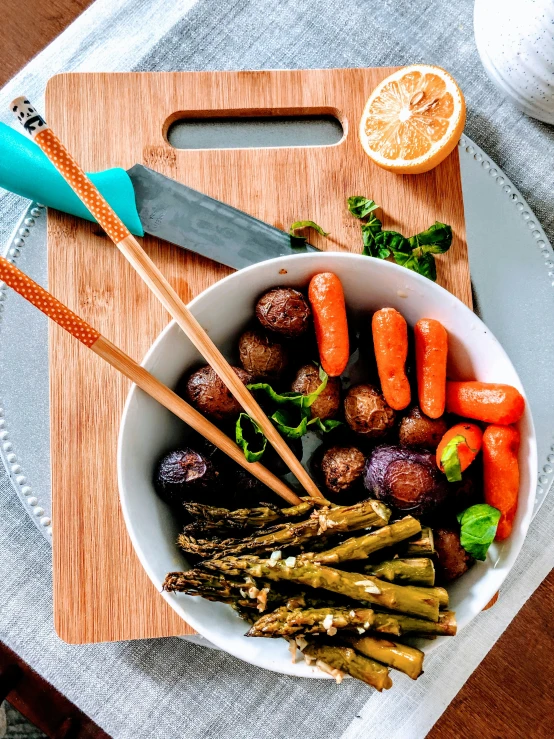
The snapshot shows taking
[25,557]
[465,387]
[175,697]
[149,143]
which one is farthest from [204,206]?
[175,697]

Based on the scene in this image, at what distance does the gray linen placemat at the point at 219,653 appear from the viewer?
1742 millimetres

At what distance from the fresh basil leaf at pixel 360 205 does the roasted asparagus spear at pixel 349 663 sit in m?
0.94

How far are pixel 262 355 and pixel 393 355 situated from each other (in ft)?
0.90

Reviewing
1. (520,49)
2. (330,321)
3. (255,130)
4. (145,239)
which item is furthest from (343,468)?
(520,49)

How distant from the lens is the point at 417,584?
1295mm

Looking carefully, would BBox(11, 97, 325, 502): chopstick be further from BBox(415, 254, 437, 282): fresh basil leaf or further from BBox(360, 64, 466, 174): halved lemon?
BBox(360, 64, 466, 174): halved lemon

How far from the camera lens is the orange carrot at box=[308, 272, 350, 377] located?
138 cm

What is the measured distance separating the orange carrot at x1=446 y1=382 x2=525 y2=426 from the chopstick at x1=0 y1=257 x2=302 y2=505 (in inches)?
15.7

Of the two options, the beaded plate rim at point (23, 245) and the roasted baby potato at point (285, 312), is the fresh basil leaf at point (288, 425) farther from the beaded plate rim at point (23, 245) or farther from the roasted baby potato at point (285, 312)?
the beaded plate rim at point (23, 245)

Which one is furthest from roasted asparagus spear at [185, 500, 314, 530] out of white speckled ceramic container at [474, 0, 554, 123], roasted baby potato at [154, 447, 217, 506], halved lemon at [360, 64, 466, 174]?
white speckled ceramic container at [474, 0, 554, 123]

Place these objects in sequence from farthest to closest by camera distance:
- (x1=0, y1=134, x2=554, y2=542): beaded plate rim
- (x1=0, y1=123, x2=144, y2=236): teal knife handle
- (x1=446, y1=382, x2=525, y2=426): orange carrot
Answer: (x1=0, y1=134, x2=554, y2=542): beaded plate rim
(x1=0, y1=123, x2=144, y2=236): teal knife handle
(x1=446, y1=382, x2=525, y2=426): orange carrot

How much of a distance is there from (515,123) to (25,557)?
69.1 inches

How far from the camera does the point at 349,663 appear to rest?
1252 mm

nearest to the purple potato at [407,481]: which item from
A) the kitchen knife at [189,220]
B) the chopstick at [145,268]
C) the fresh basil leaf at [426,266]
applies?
the chopstick at [145,268]
